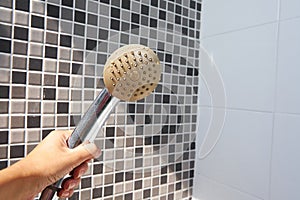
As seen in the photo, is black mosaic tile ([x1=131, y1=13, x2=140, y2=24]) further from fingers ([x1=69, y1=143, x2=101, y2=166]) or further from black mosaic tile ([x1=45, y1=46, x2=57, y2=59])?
fingers ([x1=69, y1=143, x2=101, y2=166])

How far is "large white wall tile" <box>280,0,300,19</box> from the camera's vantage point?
618 millimetres

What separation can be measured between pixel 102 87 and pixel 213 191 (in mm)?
454

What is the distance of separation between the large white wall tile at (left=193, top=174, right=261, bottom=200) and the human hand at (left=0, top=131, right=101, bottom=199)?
0.49m

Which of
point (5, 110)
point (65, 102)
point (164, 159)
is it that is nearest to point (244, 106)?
point (164, 159)

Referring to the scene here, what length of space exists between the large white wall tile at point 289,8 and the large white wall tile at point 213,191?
0.45 meters

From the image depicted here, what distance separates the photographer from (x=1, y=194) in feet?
1.04

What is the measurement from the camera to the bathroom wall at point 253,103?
624 millimetres

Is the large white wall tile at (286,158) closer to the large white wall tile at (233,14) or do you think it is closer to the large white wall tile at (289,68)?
the large white wall tile at (289,68)

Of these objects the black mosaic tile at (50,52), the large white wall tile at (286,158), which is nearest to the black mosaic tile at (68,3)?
the black mosaic tile at (50,52)

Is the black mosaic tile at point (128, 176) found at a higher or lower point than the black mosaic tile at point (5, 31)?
lower

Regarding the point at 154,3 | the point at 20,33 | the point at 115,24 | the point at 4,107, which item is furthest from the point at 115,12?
the point at 4,107

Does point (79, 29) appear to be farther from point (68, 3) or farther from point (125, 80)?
point (125, 80)

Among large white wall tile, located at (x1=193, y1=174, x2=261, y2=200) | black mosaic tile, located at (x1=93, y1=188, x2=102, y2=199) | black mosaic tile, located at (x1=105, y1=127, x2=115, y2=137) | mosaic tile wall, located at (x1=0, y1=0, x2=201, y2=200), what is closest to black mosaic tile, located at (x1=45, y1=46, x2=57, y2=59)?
mosaic tile wall, located at (x1=0, y1=0, x2=201, y2=200)

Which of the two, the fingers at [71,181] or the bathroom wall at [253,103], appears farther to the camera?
the bathroom wall at [253,103]
